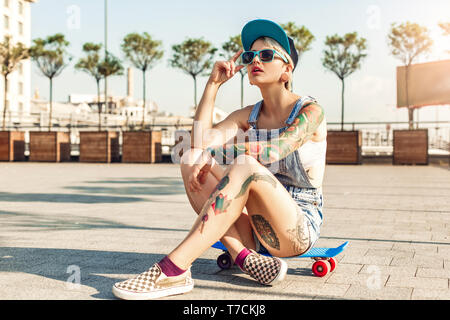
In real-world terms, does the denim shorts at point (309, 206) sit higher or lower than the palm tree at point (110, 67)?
lower

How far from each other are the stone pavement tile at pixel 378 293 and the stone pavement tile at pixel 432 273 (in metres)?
0.46

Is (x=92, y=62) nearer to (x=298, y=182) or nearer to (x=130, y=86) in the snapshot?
(x=298, y=182)

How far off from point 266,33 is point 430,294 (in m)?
1.81

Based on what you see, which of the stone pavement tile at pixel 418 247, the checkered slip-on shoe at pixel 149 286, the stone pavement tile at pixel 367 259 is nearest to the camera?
the checkered slip-on shoe at pixel 149 286

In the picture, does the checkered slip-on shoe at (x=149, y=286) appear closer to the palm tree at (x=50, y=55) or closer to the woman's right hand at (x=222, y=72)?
the woman's right hand at (x=222, y=72)

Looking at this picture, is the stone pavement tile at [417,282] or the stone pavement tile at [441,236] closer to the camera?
the stone pavement tile at [417,282]

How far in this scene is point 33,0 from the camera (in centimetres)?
5853

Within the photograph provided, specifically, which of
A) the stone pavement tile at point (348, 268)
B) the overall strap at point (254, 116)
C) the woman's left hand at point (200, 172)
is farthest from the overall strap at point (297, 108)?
the stone pavement tile at point (348, 268)

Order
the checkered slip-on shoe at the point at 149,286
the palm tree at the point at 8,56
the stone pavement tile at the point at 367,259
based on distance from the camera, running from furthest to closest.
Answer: the palm tree at the point at 8,56 < the stone pavement tile at the point at 367,259 < the checkered slip-on shoe at the point at 149,286

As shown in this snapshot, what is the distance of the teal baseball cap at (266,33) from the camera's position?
10.2 feet

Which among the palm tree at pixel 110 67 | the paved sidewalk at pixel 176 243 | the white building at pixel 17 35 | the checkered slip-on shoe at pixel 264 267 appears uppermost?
the white building at pixel 17 35
